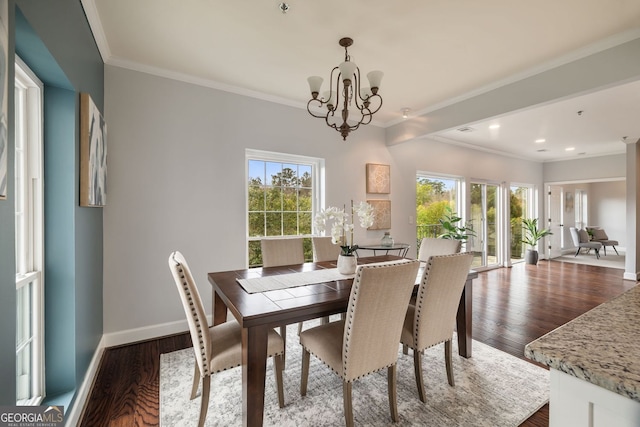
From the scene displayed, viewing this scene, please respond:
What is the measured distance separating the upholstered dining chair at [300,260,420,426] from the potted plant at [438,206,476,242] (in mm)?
3900

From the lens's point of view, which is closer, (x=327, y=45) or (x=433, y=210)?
(x=327, y=45)

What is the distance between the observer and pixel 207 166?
3062 mm

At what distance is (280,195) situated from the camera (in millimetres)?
3635

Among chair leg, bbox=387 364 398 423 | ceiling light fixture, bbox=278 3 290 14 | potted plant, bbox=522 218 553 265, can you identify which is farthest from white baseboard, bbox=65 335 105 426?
potted plant, bbox=522 218 553 265

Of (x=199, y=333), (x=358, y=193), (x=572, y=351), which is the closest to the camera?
(x=572, y=351)

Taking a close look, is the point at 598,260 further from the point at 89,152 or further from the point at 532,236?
the point at 89,152

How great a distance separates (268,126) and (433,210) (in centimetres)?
344

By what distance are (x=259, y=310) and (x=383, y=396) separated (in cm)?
116

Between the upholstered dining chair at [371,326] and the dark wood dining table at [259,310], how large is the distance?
22 cm

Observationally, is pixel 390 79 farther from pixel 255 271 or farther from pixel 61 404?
pixel 61 404

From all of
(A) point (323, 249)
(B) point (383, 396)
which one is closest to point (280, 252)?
(A) point (323, 249)

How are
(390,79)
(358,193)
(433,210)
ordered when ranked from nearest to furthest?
(390,79) < (358,193) < (433,210)

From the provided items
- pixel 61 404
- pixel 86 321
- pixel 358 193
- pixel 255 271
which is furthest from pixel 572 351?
pixel 358 193

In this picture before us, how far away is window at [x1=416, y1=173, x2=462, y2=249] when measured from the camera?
5047 mm
